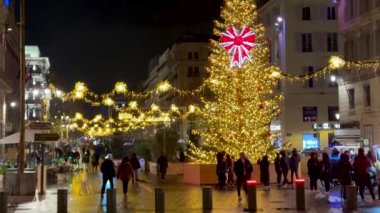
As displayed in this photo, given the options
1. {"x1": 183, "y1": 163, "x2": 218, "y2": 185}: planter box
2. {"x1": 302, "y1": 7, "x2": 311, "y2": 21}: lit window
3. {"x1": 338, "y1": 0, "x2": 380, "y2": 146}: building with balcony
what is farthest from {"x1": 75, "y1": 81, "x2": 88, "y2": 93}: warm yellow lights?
{"x1": 302, "y1": 7, "x2": 311, "y2": 21}: lit window

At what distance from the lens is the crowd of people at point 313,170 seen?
2206cm

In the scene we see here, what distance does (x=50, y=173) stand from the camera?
3712 cm

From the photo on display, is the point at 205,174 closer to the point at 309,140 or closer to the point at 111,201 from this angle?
the point at 111,201

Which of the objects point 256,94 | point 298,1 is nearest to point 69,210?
point 256,94

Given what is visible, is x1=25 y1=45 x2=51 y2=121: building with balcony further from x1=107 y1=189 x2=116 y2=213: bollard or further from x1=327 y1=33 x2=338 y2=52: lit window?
x1=107 y1=189 x2=116 y2=213: bollard

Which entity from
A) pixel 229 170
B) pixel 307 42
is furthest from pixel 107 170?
pixel 307 42

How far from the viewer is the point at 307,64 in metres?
61.9

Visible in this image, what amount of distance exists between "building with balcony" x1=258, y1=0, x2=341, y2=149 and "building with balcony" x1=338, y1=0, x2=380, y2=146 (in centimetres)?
1045

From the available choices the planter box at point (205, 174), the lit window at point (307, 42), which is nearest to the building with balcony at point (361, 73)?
the lit window at point (307, 42)

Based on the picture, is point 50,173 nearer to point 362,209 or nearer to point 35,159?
point 35,159

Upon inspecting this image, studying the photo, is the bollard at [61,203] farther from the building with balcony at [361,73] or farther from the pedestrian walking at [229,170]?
the building with balcony at [361,73]

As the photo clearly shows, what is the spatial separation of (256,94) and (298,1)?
3427 centimetres

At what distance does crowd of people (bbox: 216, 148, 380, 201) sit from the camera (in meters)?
22.1

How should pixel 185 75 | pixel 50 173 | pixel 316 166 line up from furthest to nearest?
pixel 185 75, pixel 50 173, pixel 316 166
